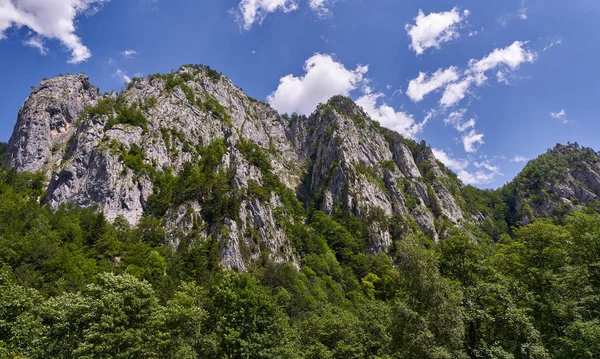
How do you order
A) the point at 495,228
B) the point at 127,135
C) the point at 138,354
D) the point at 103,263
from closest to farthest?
the point at 138,354
the point at 103,263
the point at 127,135
the point at 495,228

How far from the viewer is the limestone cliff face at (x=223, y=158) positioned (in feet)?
227

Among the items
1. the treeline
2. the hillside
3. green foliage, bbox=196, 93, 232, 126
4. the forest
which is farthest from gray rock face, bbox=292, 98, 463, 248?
the treeline

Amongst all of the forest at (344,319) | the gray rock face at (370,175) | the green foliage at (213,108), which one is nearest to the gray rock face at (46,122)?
the green foliage at (213,108)

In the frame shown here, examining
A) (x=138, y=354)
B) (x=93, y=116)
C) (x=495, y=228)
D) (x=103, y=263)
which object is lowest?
(x=138, y=354)

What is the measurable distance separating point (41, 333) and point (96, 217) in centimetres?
4475

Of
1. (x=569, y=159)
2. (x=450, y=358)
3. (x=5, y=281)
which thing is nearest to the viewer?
(x=450, y=358)

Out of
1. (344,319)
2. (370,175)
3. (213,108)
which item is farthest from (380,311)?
(213,108)

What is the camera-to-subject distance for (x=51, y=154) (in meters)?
87.1

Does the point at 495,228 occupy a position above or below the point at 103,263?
above

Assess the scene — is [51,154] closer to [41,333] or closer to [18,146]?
[18,146]

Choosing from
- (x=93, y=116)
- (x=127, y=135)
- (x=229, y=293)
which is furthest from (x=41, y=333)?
(x=93, y=116)

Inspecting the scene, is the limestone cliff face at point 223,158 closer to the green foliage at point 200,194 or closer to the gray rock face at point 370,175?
the gray rock face at point 370,175

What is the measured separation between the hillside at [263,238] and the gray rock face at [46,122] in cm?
57

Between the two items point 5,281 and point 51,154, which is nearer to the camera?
point 5,281
